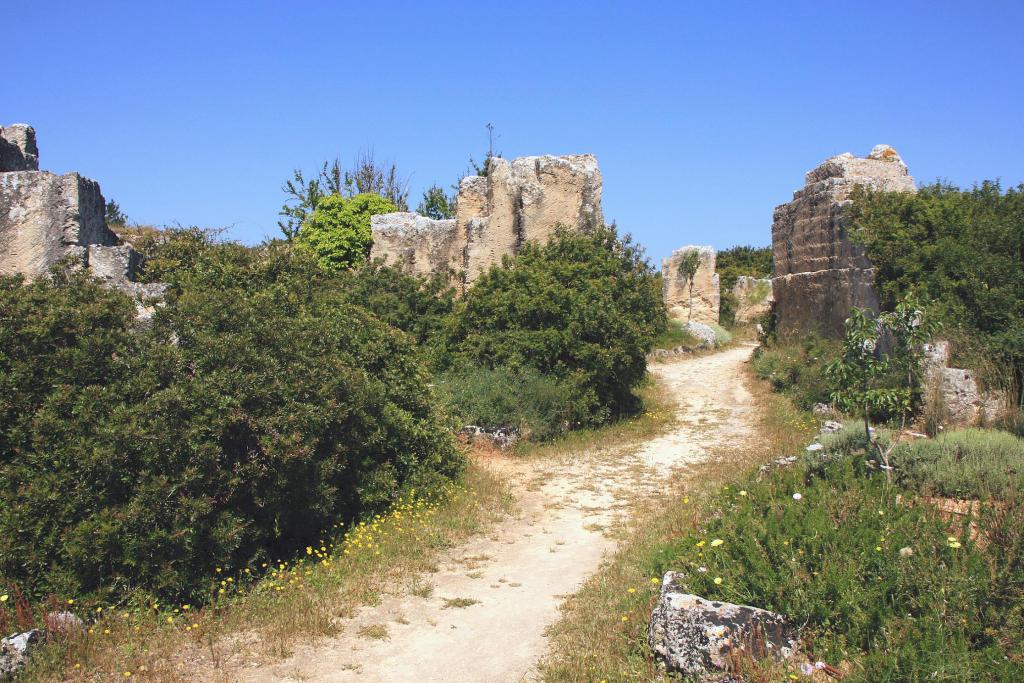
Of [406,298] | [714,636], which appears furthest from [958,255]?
[714,636]

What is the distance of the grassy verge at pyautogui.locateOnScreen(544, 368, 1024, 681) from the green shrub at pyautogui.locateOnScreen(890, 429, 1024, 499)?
1.38 ft

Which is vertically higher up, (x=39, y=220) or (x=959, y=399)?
(x=39, y=220)

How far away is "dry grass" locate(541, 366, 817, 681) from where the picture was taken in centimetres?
467

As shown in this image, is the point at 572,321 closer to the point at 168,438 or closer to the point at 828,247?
the point at 828,247

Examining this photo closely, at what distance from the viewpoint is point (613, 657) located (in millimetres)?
4781

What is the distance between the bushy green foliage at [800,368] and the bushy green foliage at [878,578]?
24.7 feet

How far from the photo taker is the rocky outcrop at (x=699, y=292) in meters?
29.2

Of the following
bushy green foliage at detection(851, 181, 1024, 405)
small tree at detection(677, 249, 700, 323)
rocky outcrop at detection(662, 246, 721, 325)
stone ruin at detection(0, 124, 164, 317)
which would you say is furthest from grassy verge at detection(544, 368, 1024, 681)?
rocky outcrop at detection(662, 246, 721, 325)

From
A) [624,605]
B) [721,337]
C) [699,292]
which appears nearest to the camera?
[624,605]

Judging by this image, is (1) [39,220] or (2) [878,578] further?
(1) [39,220]

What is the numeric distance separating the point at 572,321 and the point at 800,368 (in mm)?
4876

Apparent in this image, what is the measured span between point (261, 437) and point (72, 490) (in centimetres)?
132

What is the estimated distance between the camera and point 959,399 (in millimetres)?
10305

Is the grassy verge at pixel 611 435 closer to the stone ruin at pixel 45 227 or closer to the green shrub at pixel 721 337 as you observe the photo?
the stone ruin at pixel 45 227
